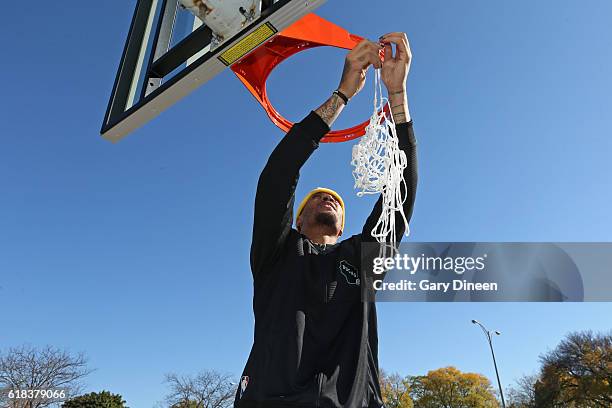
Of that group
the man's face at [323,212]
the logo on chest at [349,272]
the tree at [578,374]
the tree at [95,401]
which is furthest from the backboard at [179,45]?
the tree at [578,374]

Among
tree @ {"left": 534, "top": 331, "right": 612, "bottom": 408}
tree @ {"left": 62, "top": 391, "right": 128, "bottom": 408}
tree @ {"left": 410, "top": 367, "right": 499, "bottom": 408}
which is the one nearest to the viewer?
tree @ {"left": 62, "top": 391, "right": 128, "bottom": 408}

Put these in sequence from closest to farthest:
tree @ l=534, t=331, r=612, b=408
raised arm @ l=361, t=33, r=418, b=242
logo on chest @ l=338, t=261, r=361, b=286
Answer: logo on chest @ l=338, t=261, r=361, b=286 < raised arm @ l=361, t=33, r=418, b=242 < tree @ l=534, t=331, r=612, b=408

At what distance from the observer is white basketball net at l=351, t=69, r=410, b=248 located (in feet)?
9.26

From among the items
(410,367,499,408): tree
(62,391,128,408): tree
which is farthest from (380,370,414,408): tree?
(62,391,128,408): tree

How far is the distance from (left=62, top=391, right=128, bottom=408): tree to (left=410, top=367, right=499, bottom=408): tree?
38245 mm

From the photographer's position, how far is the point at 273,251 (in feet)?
8.37

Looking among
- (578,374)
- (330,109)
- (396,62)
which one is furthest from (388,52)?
(578,374)

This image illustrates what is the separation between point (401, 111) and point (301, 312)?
1435 mm

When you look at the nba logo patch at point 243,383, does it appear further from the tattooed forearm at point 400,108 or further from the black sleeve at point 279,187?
the tattooed forearm at point 400,108

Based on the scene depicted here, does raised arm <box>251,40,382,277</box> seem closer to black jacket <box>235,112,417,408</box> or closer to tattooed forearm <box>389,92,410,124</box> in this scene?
black jacket <box>235,112,417,408</box>

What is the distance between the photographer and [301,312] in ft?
7.66

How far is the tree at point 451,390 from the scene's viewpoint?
52031mm

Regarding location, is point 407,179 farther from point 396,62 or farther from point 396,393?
point 396,393

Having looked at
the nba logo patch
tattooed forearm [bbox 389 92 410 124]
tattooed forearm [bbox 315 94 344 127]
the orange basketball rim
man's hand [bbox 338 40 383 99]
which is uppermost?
the orange basketball rim
